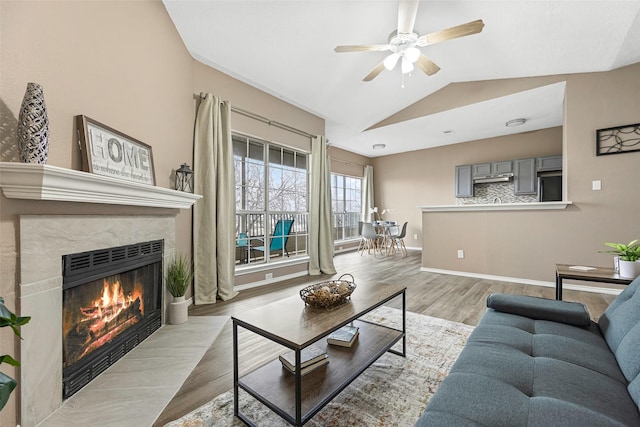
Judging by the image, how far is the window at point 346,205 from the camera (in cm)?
751

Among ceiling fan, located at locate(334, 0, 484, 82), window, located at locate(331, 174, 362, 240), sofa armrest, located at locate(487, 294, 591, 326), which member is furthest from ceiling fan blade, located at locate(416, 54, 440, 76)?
window, located at locate(331, 174, 362, 240)

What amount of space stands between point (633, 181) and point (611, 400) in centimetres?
413

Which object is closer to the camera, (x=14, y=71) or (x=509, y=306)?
(x=14, y=71)

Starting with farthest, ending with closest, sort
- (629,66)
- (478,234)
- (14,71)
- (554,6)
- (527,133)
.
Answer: (527,133), (478,234), (629,66), (554,6), (14,71)

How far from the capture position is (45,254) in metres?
1.39

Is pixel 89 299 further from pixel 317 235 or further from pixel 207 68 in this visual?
pixel 317 235

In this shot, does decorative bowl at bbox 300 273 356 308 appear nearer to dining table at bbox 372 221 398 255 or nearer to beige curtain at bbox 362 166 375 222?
dining table at bbox 372 221 398 255

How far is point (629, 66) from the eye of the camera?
11.5 feet

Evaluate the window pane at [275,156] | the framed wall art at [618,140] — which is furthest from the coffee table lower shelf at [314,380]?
the framed wall art at [618,140]

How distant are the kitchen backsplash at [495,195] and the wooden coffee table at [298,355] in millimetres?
6138

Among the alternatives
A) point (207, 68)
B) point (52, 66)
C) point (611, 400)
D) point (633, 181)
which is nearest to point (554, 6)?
point (633, 181)

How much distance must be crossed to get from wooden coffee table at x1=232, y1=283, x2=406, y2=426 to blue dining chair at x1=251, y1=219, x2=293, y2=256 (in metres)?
2.62

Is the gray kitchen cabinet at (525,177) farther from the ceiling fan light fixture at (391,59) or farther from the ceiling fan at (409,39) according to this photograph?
the ceiling fan light fixture at (391,59)

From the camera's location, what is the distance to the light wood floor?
1649mm
